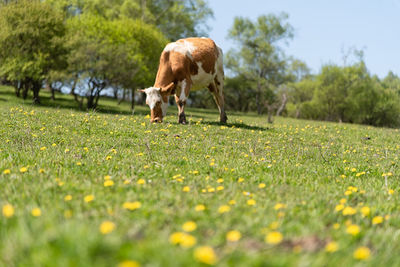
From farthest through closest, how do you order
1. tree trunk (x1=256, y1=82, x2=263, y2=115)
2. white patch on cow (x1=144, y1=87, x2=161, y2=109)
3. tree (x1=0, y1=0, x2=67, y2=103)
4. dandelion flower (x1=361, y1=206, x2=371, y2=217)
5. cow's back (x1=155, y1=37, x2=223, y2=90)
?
tree trunk (x1=256, y1=82, x2=263, y2=115) → tree (x1=0, y1=0, x2=67, y2=103) → cow's back (x1=155, y1=37, x2=223, y2=90) → white patch on cow (x1=144, y1=87, x2=161, y2=109) → dandelion flower (x1=361, y1=206, x2=371, y2=217)

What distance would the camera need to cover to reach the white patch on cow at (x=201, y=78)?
16.0m

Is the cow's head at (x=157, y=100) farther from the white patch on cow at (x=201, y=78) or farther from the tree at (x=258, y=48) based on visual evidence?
the tree at (x=258, y=48)

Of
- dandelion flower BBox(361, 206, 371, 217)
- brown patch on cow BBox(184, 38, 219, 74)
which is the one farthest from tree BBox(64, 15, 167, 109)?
dandelion flower BBox(361, 206, 371, 217)

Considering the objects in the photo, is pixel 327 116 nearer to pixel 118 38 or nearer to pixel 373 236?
pixel 118 38

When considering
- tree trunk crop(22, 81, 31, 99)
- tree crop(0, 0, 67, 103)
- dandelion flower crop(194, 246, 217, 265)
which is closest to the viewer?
dandelion flower crop(194, 246, 217, 265)

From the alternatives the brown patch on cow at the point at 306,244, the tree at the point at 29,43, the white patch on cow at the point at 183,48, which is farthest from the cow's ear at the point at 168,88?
the tree at the point at 29,43

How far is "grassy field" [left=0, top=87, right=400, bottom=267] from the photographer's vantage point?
8.00ft

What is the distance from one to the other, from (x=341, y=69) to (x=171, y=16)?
28.1m

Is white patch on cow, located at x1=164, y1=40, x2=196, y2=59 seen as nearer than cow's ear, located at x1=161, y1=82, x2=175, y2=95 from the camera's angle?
Answer: No

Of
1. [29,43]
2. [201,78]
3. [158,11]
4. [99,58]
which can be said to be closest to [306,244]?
[201,78]

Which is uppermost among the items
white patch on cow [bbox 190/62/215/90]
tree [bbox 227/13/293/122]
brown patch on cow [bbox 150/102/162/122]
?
tree [bbox 227/13/293/122]

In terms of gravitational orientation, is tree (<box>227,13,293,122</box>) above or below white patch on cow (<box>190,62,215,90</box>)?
above

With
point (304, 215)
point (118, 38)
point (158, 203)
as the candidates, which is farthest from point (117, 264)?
point (118, 38)

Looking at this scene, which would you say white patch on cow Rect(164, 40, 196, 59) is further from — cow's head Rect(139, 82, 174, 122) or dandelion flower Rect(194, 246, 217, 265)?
dandelion flower Rect(194, 246, 217, 265)
